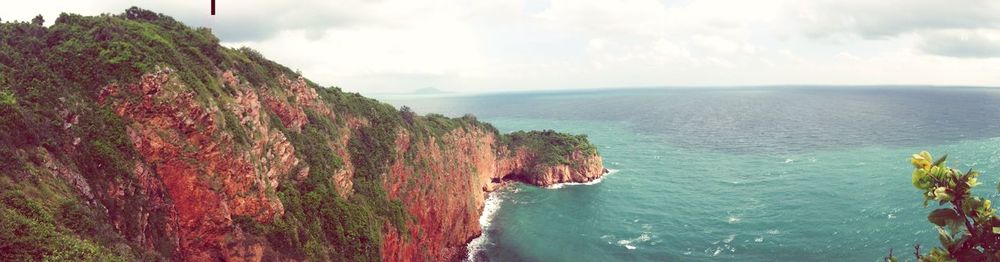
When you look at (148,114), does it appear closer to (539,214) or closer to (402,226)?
(402,226)

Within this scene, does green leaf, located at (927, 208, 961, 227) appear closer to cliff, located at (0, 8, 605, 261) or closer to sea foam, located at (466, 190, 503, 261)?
cliff, located at (0, 8, 605, 261)

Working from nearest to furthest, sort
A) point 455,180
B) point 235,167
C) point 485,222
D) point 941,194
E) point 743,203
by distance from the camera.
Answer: point 941,194 → point 235,167 → point 455,180 → point 485,222 → point 743,203

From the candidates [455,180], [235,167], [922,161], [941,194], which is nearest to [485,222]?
[455,180]

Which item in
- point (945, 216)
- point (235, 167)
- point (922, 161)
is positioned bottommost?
point (235, 167)

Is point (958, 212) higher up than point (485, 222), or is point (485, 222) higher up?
point (958, 212)

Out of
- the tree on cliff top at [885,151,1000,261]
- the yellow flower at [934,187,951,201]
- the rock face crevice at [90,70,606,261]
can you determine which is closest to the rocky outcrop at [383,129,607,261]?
the rock face crevice at [90,70,606,261]

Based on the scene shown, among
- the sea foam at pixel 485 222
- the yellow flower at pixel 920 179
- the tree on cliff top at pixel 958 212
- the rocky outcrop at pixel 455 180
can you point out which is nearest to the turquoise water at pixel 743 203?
the sea foam at pixel 485 222

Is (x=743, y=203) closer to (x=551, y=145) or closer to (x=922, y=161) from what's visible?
(x=551, y=145)
